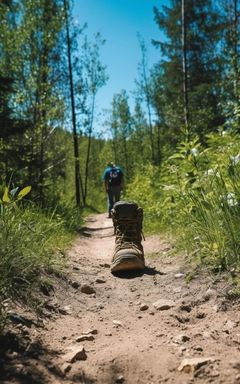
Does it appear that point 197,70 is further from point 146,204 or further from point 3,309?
point 3,309

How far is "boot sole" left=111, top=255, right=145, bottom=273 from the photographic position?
454 cm

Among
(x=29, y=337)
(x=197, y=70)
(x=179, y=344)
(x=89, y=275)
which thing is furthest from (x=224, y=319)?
(x=197, y=70)

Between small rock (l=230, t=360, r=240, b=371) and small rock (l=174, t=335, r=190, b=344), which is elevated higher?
small rock (l=230, t=360, r=240, b=371)

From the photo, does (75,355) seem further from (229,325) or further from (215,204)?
(215,204)

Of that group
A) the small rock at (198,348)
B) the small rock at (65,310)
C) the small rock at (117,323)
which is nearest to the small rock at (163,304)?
the small rock at (117,323)

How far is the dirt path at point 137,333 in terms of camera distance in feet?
7.32

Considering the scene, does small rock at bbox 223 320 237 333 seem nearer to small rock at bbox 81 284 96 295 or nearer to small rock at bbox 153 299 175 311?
small rock at bbox 153 299 175 311

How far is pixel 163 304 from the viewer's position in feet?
11.2

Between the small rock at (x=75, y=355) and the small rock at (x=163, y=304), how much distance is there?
1039 millimetres

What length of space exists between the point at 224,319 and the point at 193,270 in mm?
1143

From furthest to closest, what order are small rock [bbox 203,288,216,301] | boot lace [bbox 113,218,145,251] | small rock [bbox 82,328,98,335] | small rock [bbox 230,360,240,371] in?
boot lace [bbox 113,218,145,251] → small rock [bbox 203,288,216,301] → small rock [bbox 82,328,98,335] → small rock [bbox 230,360,240,371]

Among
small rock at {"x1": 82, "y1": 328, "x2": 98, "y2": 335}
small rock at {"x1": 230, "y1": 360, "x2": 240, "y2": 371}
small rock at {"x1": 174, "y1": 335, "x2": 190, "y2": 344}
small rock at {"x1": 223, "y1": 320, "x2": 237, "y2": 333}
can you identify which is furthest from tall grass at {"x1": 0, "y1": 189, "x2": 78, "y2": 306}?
small rock at {"x1": 230, "y1": 360, "x2": 240, "y2": 371}

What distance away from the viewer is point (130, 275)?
4594 millimetres

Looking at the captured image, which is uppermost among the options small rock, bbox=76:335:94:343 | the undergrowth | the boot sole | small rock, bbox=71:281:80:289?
the undergrowth
